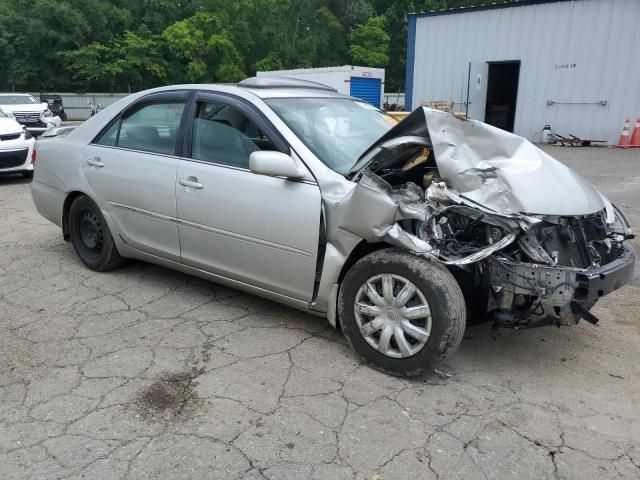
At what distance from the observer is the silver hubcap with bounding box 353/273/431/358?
10.00 ft

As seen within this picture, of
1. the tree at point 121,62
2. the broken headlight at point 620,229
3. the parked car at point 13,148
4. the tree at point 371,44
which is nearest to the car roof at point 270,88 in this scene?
the broken headlight at point 620,229

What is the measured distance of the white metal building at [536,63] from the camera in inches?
630

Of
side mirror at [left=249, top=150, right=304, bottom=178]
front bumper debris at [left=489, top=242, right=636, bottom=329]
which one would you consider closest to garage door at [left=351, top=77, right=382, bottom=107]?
side mirror at [left=249, top=150, right=304, bottom=178]

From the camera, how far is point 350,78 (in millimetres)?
20016

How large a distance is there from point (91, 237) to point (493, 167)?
3.57 metres

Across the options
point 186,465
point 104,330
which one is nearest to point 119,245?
point 104,330

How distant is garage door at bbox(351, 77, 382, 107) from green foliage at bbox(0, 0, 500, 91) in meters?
18.1

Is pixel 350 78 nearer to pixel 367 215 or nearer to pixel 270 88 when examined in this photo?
pixel 270 88

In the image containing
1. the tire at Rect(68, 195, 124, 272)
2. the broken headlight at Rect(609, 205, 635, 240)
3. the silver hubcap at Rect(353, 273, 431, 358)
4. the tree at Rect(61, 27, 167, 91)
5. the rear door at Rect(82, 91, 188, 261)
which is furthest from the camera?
the tree at Rect(61, 27, 167, 91)

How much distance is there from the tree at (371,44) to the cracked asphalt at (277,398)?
42.6 m

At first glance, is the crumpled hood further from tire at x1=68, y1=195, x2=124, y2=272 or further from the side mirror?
tire at x1=68, y1=195, x2=124, y2=272

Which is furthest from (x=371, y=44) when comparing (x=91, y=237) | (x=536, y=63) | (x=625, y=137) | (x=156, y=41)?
(x=91, y=237)

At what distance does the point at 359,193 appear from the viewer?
3.15 m

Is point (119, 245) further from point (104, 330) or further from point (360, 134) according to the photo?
point (360, 134)
